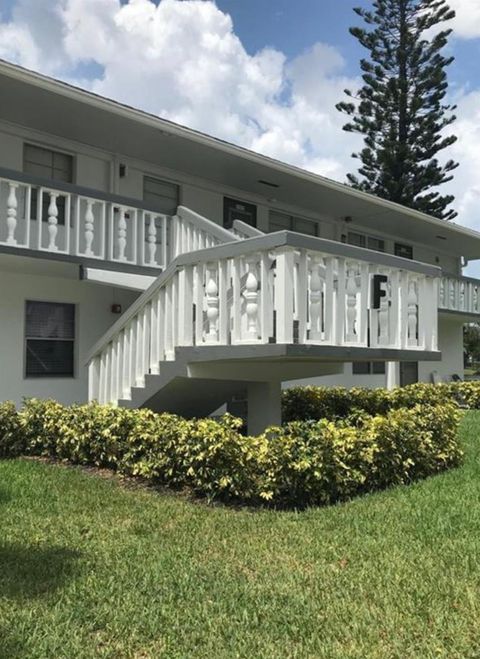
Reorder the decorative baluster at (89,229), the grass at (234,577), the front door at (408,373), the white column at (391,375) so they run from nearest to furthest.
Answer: the grass at (234,577), the decorative baluster at (89,229), the white column at (391,375), the front door at (408,373)

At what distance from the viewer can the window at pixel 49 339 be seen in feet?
32.7

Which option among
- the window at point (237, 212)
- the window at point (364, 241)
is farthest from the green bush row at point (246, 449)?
the window at point (364, 241)

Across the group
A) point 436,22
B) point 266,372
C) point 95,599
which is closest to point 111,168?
point 266,372

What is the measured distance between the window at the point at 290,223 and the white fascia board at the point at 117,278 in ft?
17.4

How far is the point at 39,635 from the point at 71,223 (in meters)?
7.02

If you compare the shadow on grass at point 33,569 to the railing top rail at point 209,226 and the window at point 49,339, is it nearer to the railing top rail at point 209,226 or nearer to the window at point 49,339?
the railing top rail at point 209,226

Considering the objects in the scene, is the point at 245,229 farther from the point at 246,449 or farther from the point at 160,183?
the point at 246,449

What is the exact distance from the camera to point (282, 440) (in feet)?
19.6

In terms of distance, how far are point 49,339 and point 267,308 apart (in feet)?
17.5

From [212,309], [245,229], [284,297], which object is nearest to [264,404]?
[212,309]

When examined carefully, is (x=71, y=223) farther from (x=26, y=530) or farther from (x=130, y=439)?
(x=26, y=530)

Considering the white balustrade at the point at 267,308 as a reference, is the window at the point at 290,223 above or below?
above

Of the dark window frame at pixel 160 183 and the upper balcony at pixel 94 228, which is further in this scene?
the dark window frame at pixel 160 183

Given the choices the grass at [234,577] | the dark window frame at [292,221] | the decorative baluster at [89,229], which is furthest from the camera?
the dark window frame at [292,221]
